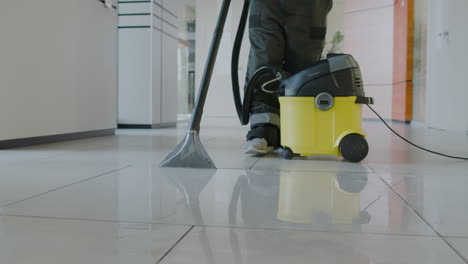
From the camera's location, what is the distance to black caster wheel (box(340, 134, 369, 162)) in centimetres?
157

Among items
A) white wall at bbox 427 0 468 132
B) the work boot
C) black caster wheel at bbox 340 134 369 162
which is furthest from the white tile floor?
white wall at bbox 427 0 468 132

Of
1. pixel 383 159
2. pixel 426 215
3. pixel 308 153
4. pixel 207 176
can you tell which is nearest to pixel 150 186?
pixel 207 176

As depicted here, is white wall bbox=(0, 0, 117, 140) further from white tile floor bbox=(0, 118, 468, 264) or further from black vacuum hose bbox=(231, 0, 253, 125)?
black vacuum hose bbox=(231, 0, 253, 125)

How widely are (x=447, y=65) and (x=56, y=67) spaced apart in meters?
3.56

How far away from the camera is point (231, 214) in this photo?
0.77 metres

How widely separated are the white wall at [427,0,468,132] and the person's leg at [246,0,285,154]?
268cm

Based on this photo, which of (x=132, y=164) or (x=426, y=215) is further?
(x=132, y=164)

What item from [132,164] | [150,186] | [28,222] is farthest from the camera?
[132,164]

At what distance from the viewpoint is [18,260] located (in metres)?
0.52

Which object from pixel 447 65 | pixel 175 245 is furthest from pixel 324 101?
pixel 447 65

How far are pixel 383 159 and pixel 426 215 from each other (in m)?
0.97

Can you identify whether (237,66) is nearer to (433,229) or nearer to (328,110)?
(328,110)

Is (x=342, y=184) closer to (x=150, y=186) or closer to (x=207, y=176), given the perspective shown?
(x=207, y=176)

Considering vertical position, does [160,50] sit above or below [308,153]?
above
